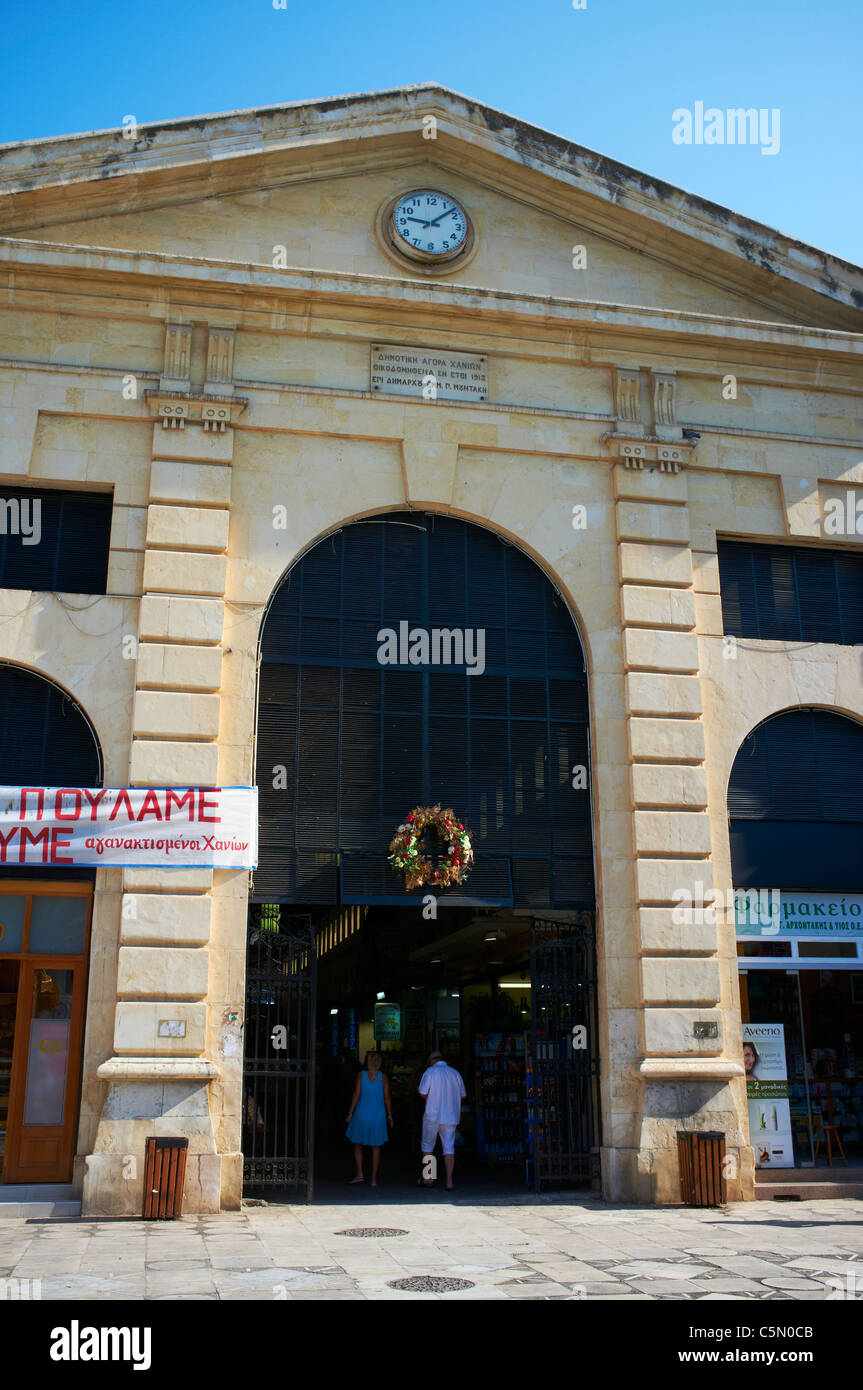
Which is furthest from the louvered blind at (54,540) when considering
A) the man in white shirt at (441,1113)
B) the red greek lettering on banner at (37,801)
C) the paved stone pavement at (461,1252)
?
the man in white shirt at (441,1113)

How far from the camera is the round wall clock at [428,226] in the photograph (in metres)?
18.6

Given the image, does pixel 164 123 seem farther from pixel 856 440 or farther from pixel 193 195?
pixel 856 440

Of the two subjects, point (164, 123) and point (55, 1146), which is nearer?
point (55, 1146)

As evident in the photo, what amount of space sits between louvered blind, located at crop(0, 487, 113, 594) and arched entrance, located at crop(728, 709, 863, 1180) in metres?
10.1

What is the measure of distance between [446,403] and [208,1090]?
34.3ft

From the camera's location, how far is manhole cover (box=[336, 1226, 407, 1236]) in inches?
495

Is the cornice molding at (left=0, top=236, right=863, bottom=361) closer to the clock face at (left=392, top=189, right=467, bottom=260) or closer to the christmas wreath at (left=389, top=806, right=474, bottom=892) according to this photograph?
the clock face at (left=392, top=189, right=467, bottom=260)

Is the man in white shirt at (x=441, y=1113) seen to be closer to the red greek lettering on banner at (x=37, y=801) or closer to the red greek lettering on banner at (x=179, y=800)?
the red greek lettering on banner at (x=179, y=800)

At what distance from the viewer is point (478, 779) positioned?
56.7ft

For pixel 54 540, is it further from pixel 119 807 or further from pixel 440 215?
pixel 440 215

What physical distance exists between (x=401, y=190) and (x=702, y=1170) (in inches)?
601

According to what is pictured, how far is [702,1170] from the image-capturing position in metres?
15.3

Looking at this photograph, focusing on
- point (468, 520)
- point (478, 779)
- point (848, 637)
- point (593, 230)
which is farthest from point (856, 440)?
point (478, 779)

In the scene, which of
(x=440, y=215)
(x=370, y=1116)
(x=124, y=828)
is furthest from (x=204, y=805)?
(x=440, y=215)
